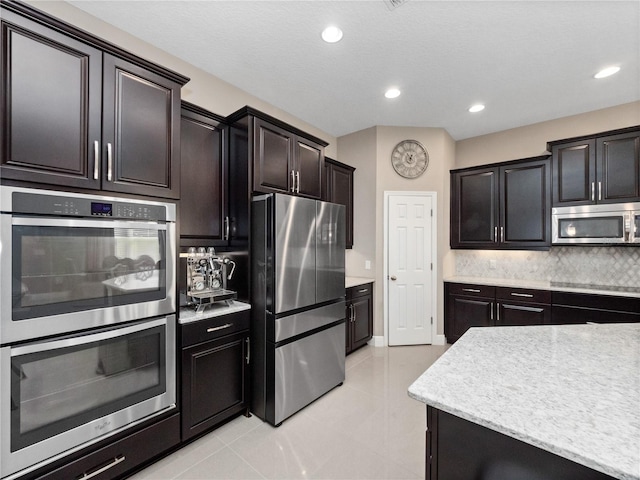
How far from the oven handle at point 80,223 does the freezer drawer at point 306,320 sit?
1135 millimetres

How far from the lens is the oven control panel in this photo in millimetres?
1372

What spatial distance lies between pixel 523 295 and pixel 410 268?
4.40 ft

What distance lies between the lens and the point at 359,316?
12.2 ft

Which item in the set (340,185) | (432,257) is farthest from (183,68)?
(432,257)

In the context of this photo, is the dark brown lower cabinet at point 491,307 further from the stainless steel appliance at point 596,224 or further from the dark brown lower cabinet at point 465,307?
the stainless steel appliance at point 596,224

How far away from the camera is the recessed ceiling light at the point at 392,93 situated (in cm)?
307

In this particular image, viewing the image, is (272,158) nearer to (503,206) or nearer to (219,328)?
(219,328)

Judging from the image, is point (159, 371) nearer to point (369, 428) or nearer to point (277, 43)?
point (369, 428)

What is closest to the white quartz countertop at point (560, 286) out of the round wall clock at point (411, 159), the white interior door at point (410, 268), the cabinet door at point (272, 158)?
the white interior door at point (410, 268)

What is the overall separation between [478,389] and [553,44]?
2.83 metres

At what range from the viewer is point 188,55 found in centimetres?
248

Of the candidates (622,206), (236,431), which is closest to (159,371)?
(236,431)

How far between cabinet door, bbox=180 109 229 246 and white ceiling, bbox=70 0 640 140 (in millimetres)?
660

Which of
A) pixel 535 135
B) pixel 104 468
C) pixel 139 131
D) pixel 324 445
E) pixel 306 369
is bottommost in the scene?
pixel 324 445
